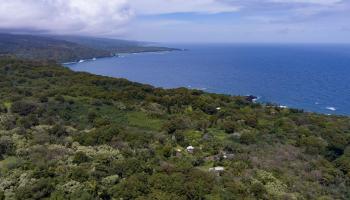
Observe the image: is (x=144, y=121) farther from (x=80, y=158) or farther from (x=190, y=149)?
(x=80, y=158)

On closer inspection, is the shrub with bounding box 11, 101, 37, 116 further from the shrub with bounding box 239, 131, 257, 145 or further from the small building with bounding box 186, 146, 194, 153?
the shrub with bounding box 239, 131, 257, 145

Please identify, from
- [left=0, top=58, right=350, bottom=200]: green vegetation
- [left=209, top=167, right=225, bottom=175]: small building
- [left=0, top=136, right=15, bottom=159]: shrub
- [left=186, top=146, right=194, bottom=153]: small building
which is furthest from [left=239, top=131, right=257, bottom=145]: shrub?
[left=0, top=136, right=15, bottom=159]: shrub

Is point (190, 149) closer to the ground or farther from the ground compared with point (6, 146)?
closer to the ground

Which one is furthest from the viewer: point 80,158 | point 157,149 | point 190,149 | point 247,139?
point 247,139

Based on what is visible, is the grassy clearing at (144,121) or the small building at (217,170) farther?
the grassy clearing at (144,121)

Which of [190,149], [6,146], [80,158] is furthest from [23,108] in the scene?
[190,149]

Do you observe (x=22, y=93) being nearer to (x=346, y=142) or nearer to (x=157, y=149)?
(x=157, y=149)

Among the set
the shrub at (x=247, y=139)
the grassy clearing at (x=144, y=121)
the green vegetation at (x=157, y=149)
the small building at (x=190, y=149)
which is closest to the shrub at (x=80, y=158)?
the green vegetation at (x=157, y=149)

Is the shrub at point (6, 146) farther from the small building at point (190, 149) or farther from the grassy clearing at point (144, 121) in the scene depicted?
the grassy clearing at point (144, 121)

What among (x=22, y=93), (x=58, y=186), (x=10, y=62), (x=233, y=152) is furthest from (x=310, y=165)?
(x=10, y=62)
